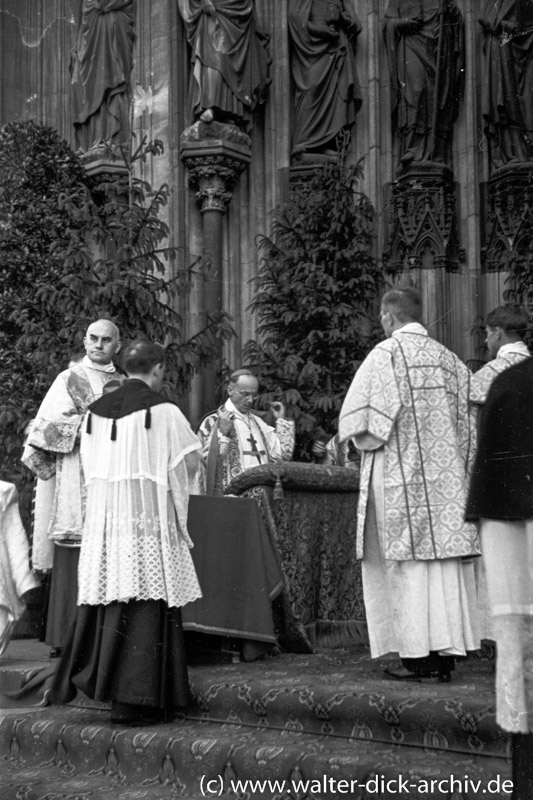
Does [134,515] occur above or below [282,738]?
above

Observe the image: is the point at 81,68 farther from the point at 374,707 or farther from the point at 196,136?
the point at 374,707

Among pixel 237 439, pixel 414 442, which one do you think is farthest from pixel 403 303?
pixel 237 439

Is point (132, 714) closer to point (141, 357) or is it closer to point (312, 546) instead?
point (141, 357)

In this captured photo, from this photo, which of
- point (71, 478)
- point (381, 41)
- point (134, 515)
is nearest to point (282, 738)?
point (134, 515)

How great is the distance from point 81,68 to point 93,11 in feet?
2.02

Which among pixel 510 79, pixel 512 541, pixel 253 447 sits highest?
pixel 510 79

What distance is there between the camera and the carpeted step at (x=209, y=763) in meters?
4.39

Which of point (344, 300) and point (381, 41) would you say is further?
point (381, 41)

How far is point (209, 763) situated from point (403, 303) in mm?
2447

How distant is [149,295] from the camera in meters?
9.60

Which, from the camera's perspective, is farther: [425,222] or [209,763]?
[425,222]

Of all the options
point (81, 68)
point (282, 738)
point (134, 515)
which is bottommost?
point (282, 738)

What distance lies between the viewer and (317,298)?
35.3 ft

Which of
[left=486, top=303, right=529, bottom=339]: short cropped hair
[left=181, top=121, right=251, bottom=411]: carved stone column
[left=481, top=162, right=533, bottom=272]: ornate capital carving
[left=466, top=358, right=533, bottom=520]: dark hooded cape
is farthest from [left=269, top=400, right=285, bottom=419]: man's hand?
[left=466, top=358, right=533, bottom=520]: dark hooded cape
